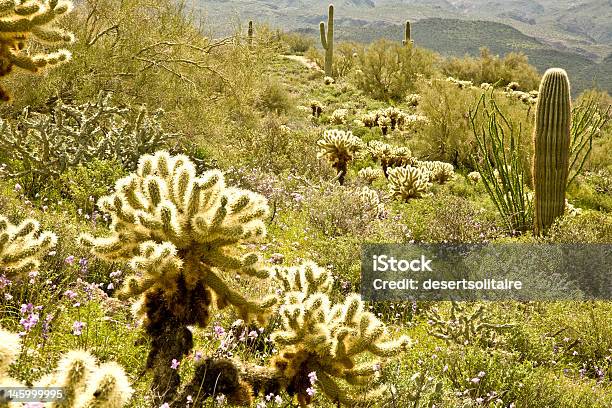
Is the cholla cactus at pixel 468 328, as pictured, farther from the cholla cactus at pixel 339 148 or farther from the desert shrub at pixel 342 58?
the desert shrub at pixel 342 58

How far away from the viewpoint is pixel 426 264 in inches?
248

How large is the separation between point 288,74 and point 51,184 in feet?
77.0

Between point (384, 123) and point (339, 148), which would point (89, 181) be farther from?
point (384, 123)

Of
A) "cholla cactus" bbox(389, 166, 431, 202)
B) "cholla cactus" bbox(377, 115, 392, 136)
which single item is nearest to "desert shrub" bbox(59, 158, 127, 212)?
"cholla cactus" bbox(389, 166, 431, 202)

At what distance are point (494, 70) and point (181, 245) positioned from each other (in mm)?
29057

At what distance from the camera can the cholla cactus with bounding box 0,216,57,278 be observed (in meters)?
2.47

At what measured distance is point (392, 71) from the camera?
24250 mm

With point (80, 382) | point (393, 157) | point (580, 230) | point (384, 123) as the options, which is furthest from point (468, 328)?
point (384, 123)

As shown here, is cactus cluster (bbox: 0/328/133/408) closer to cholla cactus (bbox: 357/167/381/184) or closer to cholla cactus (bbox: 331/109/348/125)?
cholla cactus (bbox: 357/167/381/184)

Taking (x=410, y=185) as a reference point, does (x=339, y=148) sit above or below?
above

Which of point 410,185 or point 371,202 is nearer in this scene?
point 371,202

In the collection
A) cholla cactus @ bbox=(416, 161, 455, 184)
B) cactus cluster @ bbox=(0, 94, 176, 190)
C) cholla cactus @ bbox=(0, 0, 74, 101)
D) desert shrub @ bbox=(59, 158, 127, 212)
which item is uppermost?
cholla cactus @ bbox=(0, 0, 74, 101)

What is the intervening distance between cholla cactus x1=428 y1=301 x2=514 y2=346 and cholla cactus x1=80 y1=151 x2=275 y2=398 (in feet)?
6.77

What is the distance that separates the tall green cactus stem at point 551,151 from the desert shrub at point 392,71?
52.7ft
